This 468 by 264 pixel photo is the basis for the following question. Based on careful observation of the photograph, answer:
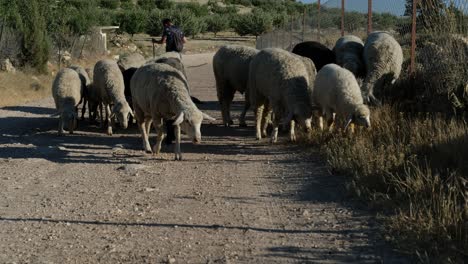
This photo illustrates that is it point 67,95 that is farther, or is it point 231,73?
point 231,73

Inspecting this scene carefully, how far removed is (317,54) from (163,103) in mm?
5323

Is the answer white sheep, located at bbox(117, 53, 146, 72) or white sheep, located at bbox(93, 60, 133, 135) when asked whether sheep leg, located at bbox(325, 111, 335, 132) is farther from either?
white sheep, located at bbox(117, 53, 146, 72)

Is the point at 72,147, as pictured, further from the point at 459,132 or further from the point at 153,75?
the point at 459,132

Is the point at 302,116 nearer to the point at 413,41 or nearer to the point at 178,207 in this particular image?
the point at 413,41

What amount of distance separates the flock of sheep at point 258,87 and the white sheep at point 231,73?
2cm

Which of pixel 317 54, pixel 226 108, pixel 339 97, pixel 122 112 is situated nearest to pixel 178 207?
pixel 339 97

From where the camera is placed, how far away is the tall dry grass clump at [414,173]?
5.98 metres

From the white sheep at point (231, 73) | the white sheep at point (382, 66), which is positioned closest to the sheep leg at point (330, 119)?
the white sheep at point (382, 66)

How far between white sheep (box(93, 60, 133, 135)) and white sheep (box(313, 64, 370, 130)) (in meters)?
4.09

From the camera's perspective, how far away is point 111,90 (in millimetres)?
13742

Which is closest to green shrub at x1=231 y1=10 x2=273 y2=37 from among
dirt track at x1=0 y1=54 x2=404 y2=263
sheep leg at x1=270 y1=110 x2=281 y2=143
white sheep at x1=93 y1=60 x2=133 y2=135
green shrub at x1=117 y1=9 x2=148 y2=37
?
green shrub at x1=117 y1=9 x2=148 y2=37

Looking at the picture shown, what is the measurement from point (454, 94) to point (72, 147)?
7252mm

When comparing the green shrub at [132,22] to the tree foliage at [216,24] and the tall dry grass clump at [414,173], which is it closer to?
the tree foliage at [216,24]

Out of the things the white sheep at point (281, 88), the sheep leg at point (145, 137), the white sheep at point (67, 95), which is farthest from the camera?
the white sheep at point (67, 95)
